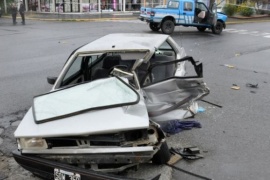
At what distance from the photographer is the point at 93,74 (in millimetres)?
4996

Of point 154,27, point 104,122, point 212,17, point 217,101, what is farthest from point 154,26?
point 104,122

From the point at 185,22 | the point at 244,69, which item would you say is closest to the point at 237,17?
the point at 185,22

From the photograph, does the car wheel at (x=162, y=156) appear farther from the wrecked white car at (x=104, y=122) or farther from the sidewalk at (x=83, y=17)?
the sidewalk at (x=83, y=17)

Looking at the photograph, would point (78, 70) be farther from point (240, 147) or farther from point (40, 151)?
point (240, 147)

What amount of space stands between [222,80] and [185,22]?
36.0ft

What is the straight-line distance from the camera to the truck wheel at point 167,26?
1889cm

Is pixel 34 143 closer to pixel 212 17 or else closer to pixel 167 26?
pixel 167 26

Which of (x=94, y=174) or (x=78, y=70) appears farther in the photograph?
(x=78, y=70)

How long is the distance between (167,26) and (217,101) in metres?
12.4

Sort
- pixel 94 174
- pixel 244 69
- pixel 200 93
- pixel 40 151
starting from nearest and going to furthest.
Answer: pixel 94 174, pixel 40 151, pixel 200 93, pixel 244 69

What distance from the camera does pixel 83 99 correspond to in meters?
3.82

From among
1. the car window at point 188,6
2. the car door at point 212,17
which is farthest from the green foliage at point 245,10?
the car window at point 188,6

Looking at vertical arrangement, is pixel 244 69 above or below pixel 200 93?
below

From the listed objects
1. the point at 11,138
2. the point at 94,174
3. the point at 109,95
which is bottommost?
the point at 11,138
